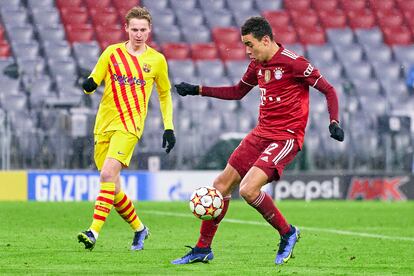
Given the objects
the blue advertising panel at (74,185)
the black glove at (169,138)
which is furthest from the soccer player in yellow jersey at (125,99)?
the blue advertising panel at (74,185)

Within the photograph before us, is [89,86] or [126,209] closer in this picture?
[89,86]

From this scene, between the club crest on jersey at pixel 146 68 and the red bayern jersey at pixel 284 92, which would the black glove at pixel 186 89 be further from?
the club crest on jersey at pixel 146 68

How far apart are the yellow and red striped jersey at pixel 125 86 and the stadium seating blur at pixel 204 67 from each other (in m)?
10.1

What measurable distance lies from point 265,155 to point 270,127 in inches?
9.6

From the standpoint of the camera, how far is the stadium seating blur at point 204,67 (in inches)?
788

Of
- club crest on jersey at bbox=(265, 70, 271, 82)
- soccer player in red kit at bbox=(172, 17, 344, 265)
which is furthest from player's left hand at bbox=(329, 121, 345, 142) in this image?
club crest on jersey at bbox=(265, 70, 271, 82)

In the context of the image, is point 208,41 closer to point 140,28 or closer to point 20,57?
point 20,57

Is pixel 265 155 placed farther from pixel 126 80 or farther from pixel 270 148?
pixel 126 80

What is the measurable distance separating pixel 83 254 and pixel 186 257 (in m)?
1.08

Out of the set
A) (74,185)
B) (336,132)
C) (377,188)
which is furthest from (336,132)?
(377,188)

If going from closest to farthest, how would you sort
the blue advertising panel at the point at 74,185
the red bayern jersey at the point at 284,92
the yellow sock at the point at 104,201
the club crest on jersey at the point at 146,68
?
1. the red bayern jersey at the point at 284,92
2. the yellow sock at the point at 104,201
3. the club crest on jersey at the point at 146,68
4. the blue advertising panel at the point at 74,185

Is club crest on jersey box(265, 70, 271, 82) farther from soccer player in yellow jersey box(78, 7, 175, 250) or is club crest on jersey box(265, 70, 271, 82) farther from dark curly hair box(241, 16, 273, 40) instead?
soccer player in yellow jersey box(78, 7, 175, 250)

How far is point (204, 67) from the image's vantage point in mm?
26547

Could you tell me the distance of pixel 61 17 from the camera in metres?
27.2
